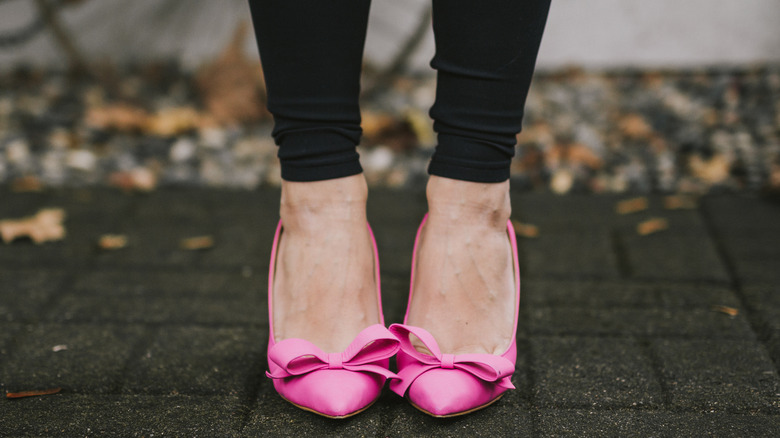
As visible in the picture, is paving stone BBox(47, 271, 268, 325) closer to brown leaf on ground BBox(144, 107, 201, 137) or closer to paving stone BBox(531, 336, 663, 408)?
paving stone BBox(531, 336, 663, 408)

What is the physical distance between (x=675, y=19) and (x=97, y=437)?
8.28 feet

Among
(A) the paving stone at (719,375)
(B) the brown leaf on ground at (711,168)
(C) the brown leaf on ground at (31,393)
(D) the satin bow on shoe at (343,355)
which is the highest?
(B) the brown leaf on ground at (711,168)

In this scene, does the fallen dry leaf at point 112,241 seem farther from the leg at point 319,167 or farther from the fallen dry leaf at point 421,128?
the fallen dry leaf at point 421,128

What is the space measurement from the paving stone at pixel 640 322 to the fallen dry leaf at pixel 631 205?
0.50m

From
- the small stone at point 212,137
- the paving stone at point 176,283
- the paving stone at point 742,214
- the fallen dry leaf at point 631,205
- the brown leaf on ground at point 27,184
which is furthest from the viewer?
the small stone at point 212,137

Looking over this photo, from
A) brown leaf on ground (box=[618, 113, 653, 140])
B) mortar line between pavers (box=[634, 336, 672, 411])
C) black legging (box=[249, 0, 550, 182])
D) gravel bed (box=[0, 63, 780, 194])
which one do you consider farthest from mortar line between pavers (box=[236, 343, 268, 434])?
brown leaf on ground (box=[618, 113, 653, 140])

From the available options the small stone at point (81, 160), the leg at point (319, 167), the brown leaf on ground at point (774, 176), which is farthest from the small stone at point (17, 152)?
the brown leaf on ground at point (774, 176)

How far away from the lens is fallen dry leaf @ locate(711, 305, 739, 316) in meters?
1.25

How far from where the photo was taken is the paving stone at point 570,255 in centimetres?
144

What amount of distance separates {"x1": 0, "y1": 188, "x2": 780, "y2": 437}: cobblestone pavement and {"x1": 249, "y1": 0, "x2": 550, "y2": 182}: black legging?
1.14 ft

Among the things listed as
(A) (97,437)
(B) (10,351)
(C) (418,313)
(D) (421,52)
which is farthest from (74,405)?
(D) (421,52)

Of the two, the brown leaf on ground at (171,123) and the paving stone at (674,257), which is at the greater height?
the brown leaf on ground at (171,123)

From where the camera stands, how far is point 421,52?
2.75 m

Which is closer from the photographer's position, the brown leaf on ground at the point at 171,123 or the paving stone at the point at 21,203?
the paving stone at the point at 21,203
